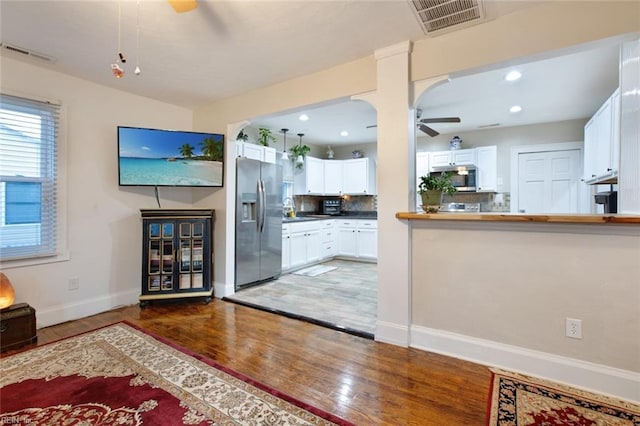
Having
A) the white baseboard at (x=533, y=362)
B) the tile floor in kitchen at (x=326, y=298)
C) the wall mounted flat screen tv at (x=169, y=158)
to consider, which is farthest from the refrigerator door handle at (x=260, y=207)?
the white baseboard at (x=533, y=362)

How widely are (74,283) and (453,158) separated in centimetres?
577

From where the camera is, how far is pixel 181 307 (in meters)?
3.47

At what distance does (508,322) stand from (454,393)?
67 centimetres

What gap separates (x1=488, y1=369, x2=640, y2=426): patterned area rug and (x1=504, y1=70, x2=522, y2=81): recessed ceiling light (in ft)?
9.11

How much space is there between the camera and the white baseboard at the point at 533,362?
70.8 inches

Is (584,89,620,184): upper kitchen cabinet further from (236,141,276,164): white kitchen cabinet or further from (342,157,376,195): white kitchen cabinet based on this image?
(236,141,276,164): white kitchen cabinet

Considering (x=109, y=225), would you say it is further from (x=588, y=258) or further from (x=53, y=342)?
(x=588, y=258)

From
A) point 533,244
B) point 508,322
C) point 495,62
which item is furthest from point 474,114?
point 508,322

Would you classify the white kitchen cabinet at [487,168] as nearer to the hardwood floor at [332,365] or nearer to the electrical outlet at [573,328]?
the electrical outlet at [573,328]

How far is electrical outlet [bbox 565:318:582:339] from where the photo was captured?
192cm

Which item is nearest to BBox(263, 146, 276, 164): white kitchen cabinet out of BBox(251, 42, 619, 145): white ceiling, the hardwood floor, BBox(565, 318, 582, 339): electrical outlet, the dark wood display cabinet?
BBox(251, 42, 619, 145): white ceiling

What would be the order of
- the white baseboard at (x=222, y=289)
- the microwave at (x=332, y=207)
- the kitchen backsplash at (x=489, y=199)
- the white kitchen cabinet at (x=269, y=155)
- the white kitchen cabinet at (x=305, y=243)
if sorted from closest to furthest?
the white baseboard at (x=222, y=289) → the white kitchen cabinet at (x=269, y=155) → the white kitchen cabinet at (x=305, y=243) → the kitchen backsplash at (x=489, y=199) → the microwave at (x=332, y=207)

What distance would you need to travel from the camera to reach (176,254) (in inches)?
140

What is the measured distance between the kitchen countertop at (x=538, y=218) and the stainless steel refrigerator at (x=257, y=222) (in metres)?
2.36
